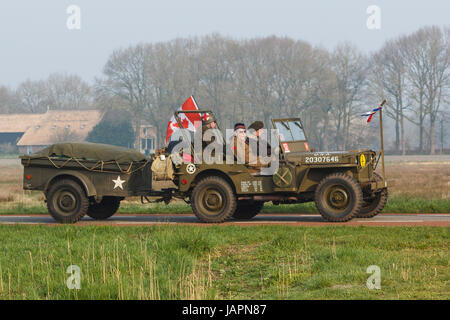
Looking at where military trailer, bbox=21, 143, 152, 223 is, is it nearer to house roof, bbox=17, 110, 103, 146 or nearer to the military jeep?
the military jeep

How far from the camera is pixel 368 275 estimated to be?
809 cm

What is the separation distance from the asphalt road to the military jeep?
16.1 inches

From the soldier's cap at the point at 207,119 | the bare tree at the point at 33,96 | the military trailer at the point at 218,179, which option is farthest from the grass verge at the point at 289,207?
the bare tree at the point at 33,96

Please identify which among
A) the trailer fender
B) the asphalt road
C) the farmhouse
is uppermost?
the farmhouse

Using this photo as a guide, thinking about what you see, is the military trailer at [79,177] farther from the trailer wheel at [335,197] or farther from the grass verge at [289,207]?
the trailer wheel at [335,197]

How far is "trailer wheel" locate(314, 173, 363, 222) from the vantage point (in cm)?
1366

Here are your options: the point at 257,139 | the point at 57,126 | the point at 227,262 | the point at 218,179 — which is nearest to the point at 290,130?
the point at 257,139

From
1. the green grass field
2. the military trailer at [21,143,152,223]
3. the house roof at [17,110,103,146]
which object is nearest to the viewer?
the green grass field

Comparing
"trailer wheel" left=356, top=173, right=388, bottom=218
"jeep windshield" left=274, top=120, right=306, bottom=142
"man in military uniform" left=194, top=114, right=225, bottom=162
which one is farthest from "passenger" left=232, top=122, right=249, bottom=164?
"trailer wheel" left=356, top=173, right=388, bottom=218

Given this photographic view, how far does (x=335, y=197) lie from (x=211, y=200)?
284 cm

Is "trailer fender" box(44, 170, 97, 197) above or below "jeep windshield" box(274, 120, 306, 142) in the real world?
below

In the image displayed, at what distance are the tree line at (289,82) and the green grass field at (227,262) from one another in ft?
177

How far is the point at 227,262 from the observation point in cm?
967

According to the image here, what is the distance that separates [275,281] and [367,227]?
15.8 ft
